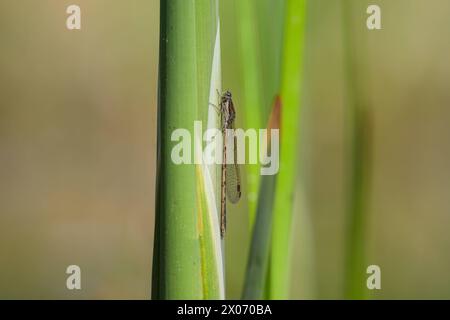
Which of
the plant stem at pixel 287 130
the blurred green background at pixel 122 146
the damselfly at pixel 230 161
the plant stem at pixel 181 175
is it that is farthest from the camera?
the blurred green background at pixel 122 146

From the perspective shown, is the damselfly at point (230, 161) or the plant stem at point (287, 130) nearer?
the plant stem at point (287, 130)

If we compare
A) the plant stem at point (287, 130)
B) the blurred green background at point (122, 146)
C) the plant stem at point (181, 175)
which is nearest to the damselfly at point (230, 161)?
the plant stem at point (287, 130)

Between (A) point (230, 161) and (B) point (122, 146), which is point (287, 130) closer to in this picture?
(A) point (230, 161)

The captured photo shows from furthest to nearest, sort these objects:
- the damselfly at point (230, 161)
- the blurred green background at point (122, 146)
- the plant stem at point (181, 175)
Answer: the blurred green background at point (122, 146) < the damselfly at point (230, 161) < the plant stem at point (181, 175)

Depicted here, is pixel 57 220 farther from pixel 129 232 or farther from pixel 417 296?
pixel 417 296

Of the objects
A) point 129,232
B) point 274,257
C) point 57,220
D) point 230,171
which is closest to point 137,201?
point 129,232

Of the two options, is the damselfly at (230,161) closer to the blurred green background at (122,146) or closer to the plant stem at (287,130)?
the plant stem at (287,130)

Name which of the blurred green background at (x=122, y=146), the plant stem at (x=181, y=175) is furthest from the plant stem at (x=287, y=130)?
the blurred green background at (x=122, y=146)

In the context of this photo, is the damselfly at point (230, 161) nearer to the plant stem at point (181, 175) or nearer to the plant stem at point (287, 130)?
the plant stem at point (287, 130)
